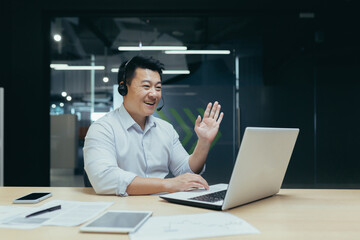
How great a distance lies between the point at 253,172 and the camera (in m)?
1.23

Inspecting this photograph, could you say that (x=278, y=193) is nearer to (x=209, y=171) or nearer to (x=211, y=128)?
(x=211, y=128)

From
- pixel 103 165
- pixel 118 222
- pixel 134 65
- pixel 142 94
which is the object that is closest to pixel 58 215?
pixel 118 222

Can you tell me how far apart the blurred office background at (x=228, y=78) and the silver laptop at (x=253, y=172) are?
2988 millimetres

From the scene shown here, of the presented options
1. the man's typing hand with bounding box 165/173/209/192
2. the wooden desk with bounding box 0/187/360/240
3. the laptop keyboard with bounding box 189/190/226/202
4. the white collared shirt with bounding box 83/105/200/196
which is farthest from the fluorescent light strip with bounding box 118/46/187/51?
the laptop keyboard with bounding box 189/190/226/202

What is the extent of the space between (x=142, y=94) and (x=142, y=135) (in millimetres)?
248

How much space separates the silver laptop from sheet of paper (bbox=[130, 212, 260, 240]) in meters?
0.11

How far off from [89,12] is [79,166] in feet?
6.65

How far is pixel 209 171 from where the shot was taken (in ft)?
14.8

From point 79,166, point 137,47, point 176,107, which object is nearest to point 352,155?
point 176,107

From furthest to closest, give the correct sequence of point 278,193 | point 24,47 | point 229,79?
1. point 229,79
2. point 24,47
3. point 278,193

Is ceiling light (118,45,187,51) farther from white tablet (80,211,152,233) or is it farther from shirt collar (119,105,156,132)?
white tablet (80,211,152,233)

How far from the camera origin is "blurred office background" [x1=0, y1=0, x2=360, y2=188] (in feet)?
14.5

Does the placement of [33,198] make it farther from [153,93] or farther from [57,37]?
[57,37]

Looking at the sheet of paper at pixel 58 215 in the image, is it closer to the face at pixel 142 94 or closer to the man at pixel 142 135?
the man at pixel 142 135
